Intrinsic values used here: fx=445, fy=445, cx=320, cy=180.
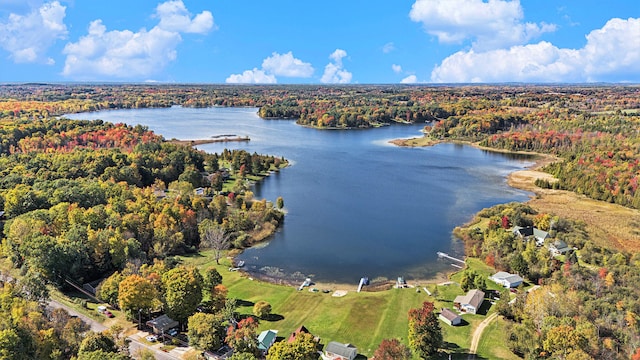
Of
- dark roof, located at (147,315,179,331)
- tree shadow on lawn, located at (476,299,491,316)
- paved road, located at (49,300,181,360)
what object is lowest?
tree shadow on lawn, located at (476,299,491,316)

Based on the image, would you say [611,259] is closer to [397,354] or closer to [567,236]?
[567,236]

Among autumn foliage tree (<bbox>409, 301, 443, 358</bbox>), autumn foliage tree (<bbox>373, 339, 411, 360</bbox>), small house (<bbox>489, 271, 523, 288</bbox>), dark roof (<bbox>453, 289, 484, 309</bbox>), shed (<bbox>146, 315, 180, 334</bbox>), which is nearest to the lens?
autumn foliage tree (<bbox>373, 339, 411, 360</bbox>)

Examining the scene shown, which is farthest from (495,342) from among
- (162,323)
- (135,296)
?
(135,296)

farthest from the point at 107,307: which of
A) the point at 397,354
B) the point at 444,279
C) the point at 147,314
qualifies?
the point at 444,279

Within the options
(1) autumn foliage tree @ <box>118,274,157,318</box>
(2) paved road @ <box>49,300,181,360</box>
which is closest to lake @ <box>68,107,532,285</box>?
(1) autumn foliage tree @ <box>118,274,157,318</box>

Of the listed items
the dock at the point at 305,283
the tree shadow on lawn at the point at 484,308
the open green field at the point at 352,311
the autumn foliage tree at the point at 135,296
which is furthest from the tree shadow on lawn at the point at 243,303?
the tree shadow on lawn at the point at 484,308

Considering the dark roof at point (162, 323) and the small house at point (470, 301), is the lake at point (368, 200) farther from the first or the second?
the dark roof at point (162, 323)

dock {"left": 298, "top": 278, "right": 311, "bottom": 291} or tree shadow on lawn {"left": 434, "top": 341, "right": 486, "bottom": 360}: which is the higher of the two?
tree shadow on lawn {"left": 434, "top": 341, "right": 486, "bottom": 360}

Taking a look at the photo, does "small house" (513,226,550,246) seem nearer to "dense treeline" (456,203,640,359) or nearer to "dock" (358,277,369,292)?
"dense treeline" (456,203,640,359)
